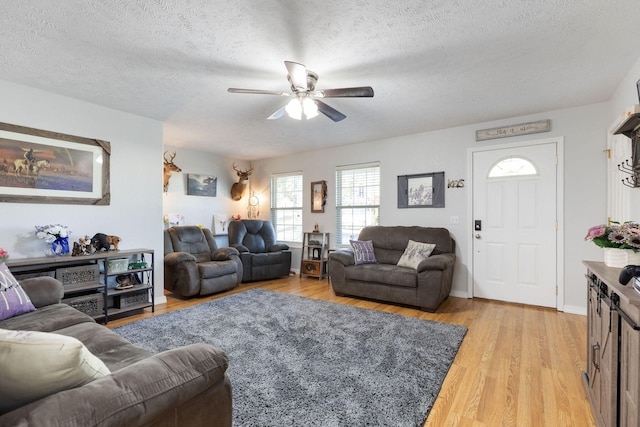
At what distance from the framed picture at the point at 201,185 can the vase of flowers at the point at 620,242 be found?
5549 mm

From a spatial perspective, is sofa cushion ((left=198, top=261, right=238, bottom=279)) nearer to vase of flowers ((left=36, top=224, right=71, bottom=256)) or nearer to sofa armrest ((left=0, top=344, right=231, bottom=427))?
vase of flowers ((left=36, top=224, right=71, bottom=256))

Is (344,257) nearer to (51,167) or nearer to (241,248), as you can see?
(241,248)

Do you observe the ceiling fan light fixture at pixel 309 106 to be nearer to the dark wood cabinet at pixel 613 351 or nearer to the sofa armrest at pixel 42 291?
the dark wood cabinet at pixel 613 351

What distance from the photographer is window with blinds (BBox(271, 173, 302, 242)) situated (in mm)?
6207

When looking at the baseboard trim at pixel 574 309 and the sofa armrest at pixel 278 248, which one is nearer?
the baseboard trim at pixel 574 309

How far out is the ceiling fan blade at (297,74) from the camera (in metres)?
2.13

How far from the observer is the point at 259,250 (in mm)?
5844

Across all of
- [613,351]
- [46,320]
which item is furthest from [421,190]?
[46,320]

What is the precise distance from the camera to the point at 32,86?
2.98 m

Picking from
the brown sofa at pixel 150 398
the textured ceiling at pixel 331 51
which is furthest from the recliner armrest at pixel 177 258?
the brown sofa at pixel 150 398

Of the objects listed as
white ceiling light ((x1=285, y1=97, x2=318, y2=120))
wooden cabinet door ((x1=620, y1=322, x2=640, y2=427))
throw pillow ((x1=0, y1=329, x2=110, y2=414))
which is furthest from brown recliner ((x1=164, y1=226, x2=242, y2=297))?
wooden cabinet door ((x1=620, y1=322, x2=640, y2=427))

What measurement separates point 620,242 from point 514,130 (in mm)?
2607

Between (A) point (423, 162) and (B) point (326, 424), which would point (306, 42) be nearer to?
(B) point (326, 424)

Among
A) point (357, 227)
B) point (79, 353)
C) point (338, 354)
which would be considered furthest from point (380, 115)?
point (79, 353)
